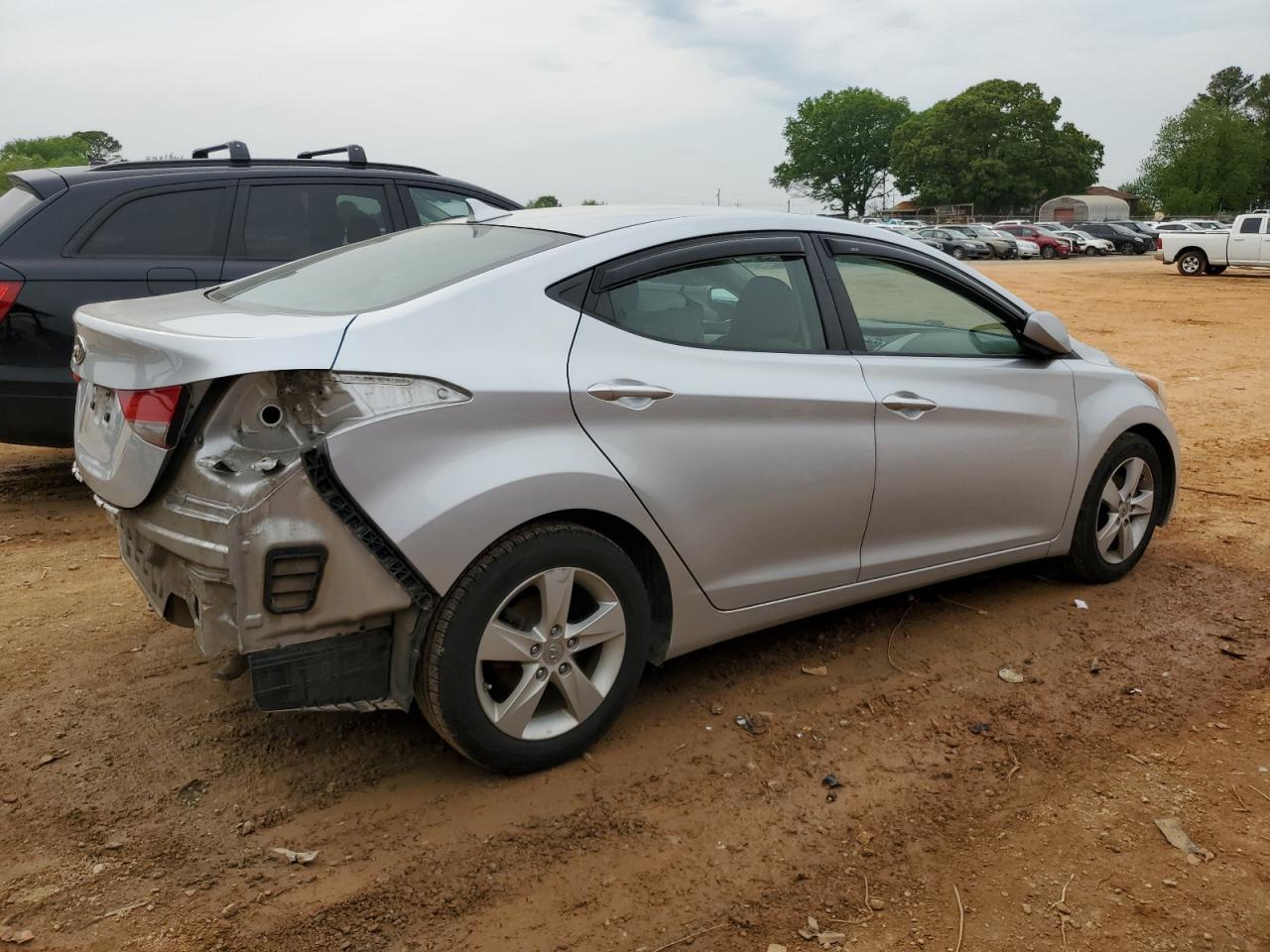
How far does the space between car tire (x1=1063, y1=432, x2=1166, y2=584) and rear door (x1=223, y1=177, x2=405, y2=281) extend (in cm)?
443

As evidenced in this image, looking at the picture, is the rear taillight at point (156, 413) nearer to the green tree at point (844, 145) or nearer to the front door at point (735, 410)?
the front door at point (735, 410)

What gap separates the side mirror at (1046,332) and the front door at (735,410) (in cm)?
102

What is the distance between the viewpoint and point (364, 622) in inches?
114

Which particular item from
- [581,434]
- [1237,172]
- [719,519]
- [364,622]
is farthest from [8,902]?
[1237,172]

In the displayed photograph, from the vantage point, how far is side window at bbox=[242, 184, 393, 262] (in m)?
6.54

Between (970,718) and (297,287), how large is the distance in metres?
2.60

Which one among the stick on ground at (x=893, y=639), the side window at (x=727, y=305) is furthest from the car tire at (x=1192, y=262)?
the side window at (x=727, y=305)

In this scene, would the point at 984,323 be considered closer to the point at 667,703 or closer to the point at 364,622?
the point at 667,703

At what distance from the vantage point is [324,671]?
288 centimetres

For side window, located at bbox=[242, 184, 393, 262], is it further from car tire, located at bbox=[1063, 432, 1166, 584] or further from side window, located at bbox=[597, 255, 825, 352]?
car tire, located at bbox=[1063, 432, 1166, 584]

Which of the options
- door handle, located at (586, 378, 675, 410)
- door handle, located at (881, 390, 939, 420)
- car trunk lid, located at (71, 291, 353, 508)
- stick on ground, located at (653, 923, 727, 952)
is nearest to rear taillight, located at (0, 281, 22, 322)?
car trunk lid, located at (71, 291, 353, 508)

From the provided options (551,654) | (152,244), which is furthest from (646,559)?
(152,244)

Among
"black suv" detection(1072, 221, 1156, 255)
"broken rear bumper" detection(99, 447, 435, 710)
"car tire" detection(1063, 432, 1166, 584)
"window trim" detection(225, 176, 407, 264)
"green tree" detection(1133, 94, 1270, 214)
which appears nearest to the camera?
"broken rear bumper" detection(99, 447, 435, 710)

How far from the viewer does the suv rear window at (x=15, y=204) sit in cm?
579
